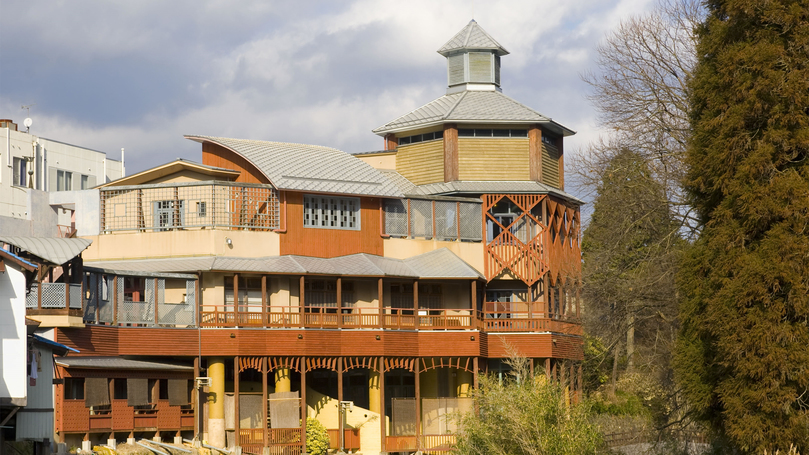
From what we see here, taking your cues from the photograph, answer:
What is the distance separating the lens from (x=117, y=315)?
43.4 m

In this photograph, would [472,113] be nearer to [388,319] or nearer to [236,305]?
[388,319]

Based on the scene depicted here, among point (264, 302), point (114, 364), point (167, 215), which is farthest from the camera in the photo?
point (167, 215)

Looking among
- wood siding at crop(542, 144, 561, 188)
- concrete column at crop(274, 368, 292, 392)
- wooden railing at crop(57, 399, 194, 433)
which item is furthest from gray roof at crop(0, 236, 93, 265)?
wood siding at crop(542, 144, 561, 188)

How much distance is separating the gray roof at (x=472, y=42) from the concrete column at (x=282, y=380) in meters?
19.6

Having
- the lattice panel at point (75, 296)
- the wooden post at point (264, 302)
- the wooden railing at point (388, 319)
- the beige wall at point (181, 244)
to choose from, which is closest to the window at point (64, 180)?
the beige wall at point (181, 244)

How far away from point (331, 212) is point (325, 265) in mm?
2724

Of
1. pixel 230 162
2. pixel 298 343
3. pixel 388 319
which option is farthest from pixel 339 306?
pixel 230 162

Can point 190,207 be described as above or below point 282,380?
above

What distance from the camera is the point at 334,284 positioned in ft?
162

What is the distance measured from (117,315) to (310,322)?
24.3 feet

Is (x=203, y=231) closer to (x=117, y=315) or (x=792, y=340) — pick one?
(x=117, y=315)

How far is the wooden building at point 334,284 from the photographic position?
4441cm

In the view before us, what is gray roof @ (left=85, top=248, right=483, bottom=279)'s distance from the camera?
151 feet

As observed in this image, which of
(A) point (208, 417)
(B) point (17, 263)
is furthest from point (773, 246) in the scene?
(A) point (208, 417)
